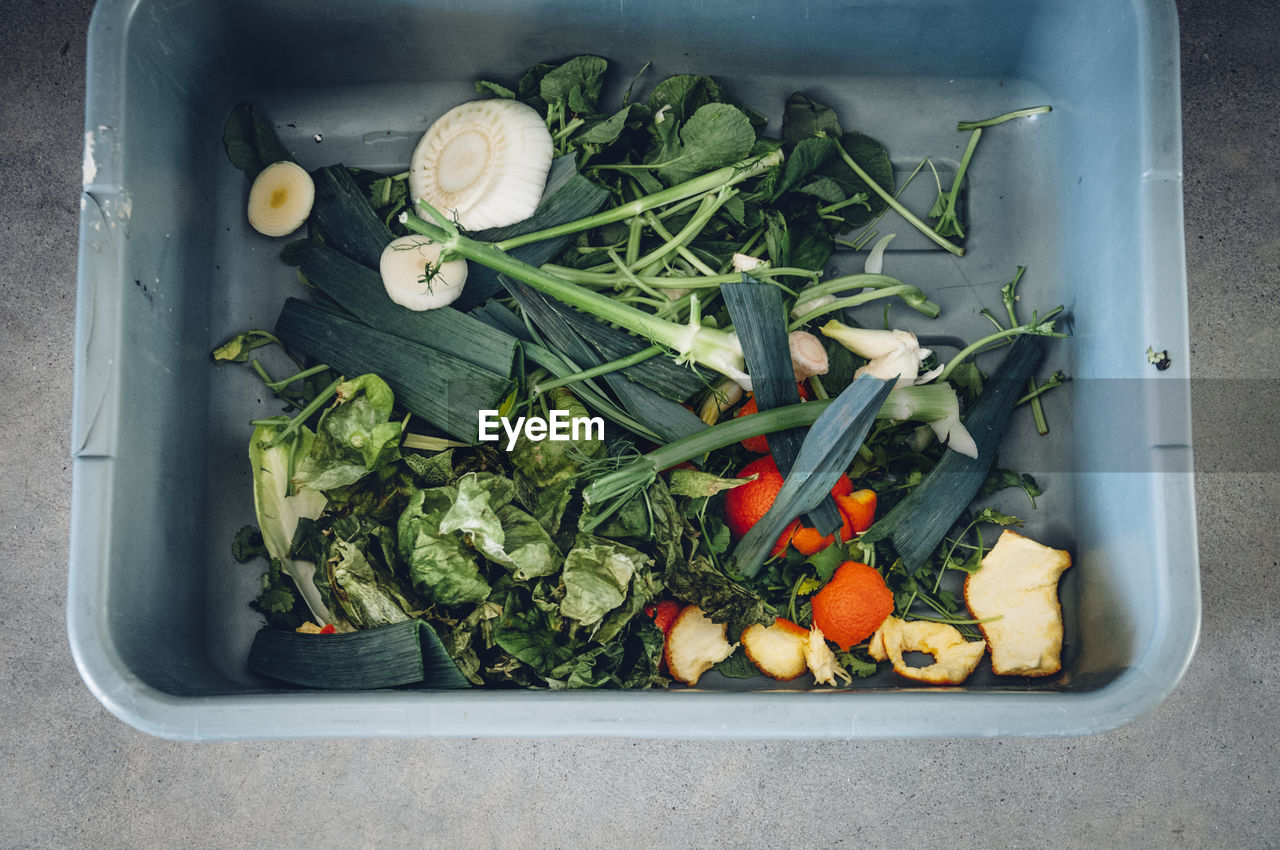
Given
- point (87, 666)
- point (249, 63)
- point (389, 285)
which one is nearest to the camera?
point (87, 666)

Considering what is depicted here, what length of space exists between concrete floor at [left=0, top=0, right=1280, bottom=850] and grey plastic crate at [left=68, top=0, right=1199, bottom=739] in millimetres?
200

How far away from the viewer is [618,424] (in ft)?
3.06

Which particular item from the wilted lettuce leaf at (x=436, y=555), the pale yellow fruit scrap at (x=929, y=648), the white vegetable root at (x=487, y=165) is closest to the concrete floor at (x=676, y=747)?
the pale yellow fruit scrap at (x=929, y=648)

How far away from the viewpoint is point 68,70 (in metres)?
1.12

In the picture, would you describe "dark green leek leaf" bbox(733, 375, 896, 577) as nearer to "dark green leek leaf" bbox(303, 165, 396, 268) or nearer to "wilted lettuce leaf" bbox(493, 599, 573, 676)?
"wilted lettuce leaf" bbox(493, 599, 573, 676)

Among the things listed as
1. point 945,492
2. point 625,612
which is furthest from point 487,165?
point 945,492

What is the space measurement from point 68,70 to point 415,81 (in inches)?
18.5

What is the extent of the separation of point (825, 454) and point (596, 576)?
10.2 inches

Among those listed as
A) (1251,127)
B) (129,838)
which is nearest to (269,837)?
(129,838)

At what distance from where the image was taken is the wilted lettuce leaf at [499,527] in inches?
33.5

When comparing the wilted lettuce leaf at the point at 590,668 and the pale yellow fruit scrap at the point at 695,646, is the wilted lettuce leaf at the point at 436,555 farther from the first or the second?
the pale yellow fruit scrap at the point at 695,646

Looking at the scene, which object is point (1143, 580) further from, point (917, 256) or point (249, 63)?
point (249, 63)

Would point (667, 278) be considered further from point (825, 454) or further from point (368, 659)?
point (368, 659)

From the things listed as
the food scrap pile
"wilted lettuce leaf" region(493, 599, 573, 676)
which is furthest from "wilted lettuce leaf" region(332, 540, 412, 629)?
"wilted lettuce leaf" region(493, 599, 573, 676)
